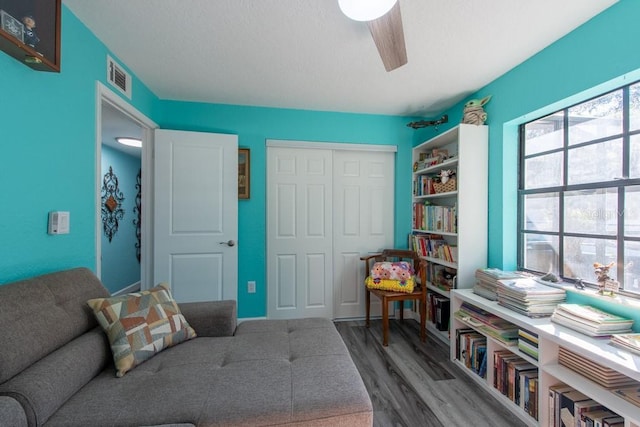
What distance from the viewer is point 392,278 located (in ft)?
8.14

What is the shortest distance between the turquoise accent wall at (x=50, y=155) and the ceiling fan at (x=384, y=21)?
1493mm

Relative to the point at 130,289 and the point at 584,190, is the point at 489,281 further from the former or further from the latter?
the point at 130,289

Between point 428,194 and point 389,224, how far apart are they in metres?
0.55

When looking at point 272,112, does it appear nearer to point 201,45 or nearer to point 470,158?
point 201,45

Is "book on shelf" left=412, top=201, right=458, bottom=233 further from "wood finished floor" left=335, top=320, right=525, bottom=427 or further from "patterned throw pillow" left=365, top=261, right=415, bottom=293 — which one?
"wood finished floor" left=335, top=320, right=525, bottom=427

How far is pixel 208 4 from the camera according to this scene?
55.3 inches

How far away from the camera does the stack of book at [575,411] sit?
1177mm

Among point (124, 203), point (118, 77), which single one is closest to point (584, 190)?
point (118, 77)

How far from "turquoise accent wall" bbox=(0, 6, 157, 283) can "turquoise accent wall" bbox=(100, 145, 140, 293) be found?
233 cm

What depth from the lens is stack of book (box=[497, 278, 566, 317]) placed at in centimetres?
156

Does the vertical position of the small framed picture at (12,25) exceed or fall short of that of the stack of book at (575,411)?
it exceeds it

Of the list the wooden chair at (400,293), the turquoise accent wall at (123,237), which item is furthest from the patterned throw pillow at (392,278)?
the turquoise accent wall at (123,237)

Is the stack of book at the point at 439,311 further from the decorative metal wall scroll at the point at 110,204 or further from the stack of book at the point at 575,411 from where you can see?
the decorative metal wall scroll at the point at 110,204

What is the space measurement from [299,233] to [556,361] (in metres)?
2.16
